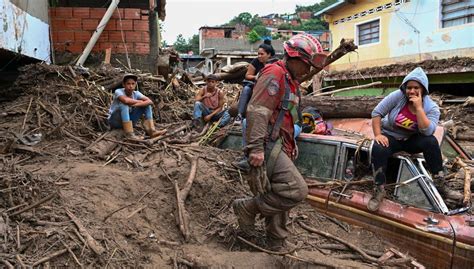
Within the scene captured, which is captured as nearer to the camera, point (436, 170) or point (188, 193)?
point (436, 170)

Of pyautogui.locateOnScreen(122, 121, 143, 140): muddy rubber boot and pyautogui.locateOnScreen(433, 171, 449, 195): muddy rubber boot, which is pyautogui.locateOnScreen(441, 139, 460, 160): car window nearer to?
pyautogui.locateOnScreen(433, 171, 449, 195): muddy rubber boot

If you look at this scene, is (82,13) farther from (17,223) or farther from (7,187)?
(17,223)

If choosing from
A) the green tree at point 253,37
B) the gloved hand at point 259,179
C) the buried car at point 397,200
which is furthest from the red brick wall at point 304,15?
the gloved hand at point 259,179

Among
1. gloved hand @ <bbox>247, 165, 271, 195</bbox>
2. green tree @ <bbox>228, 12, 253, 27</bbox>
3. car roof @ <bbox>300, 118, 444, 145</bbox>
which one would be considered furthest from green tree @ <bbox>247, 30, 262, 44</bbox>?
gloved hand @ <bbox>247, 165, 271, 195</bbox>

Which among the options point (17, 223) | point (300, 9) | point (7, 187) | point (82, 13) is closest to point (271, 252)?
point (17, 223)

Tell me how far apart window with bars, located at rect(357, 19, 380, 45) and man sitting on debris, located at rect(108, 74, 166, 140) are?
13.1 metres

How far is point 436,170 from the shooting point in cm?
440

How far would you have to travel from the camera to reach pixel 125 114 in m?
6.19

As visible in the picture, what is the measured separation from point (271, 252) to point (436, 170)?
6.39 ft

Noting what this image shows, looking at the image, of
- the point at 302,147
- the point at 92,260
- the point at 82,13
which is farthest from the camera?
the point at 82,13

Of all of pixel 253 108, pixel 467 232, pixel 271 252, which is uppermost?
pixel 253 108

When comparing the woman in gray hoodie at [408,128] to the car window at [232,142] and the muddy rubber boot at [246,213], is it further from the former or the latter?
the car window at [232,142]

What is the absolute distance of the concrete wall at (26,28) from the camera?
6.09m

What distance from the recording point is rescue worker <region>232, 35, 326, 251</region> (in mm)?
3570
